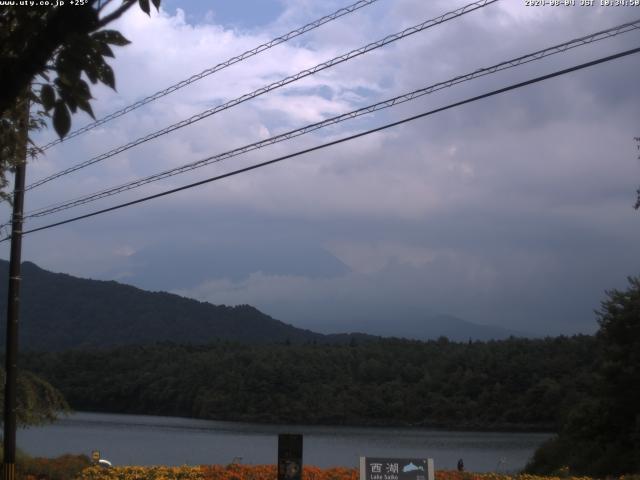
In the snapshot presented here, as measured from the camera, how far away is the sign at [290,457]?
12.6 m

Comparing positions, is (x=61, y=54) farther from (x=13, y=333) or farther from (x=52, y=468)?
(x=52, y=468)

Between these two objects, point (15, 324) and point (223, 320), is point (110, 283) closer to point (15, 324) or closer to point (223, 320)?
point (223, 320)

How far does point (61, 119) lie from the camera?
459cm

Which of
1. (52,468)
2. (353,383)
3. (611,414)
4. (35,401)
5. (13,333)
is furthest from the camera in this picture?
(353,383)

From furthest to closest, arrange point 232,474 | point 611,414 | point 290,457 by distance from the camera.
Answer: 1. point 611,414
2. point 232,474
3. point 290,457

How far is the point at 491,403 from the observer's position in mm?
33469

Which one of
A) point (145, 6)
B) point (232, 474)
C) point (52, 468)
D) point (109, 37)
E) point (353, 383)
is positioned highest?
point (145, 6)

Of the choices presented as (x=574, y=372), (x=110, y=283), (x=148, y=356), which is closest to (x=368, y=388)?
(x=574, y=372)

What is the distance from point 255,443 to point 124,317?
7014 centimetres

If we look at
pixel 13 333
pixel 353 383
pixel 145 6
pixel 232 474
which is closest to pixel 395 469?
pixel 232 474

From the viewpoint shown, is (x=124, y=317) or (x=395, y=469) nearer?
(x=395, y=469)

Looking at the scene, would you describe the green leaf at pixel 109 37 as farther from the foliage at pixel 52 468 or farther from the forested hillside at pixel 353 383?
the forested hillside at pixel 353 383

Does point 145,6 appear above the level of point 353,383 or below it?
above

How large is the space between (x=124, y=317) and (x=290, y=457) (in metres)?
85.8
